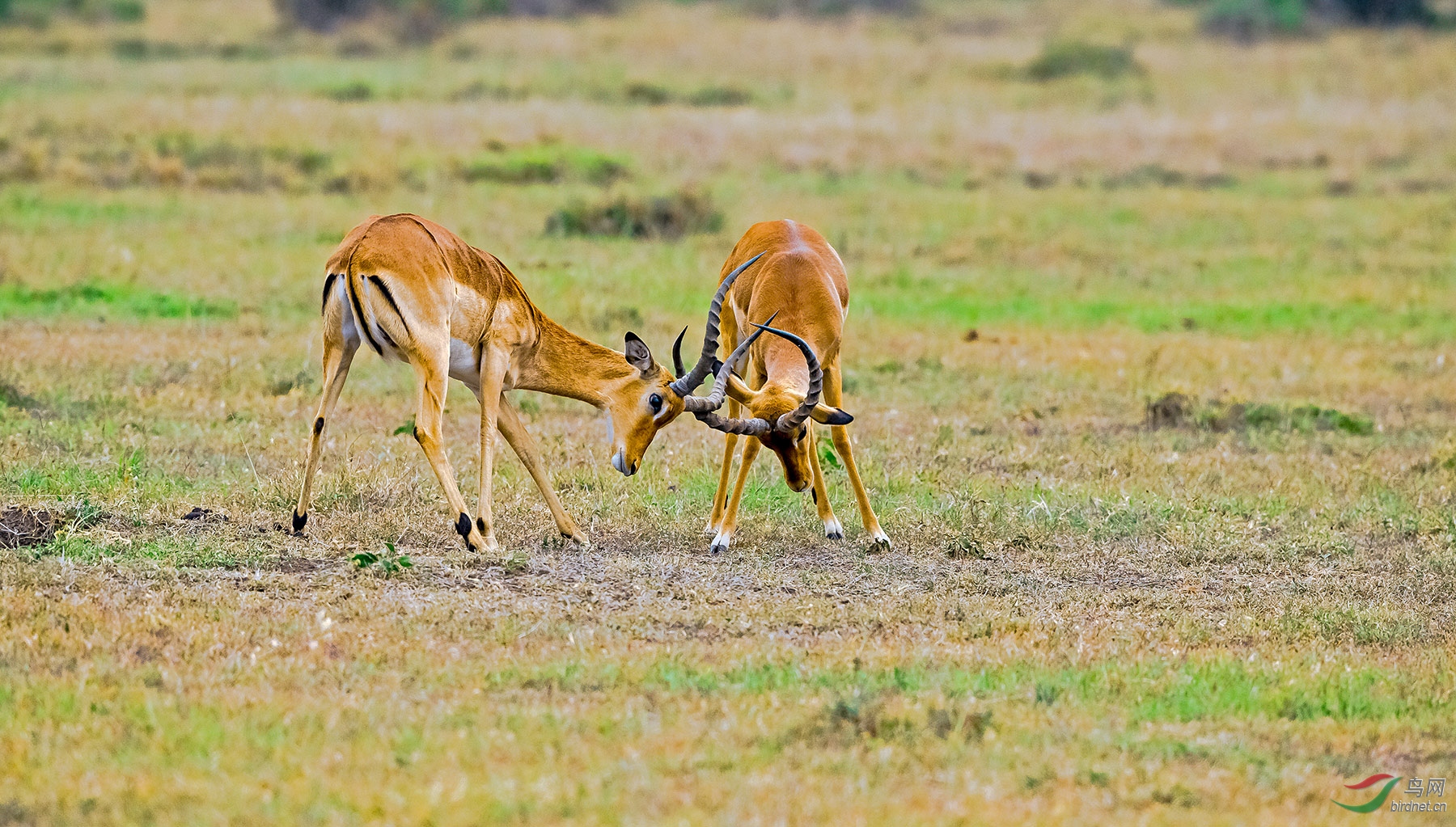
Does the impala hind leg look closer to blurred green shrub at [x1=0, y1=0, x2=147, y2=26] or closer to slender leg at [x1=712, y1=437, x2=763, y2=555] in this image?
slender leg at [x1=712, y1=437, x2=763, y2=555]

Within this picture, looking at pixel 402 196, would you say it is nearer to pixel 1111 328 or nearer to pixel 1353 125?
pixel 1111 328

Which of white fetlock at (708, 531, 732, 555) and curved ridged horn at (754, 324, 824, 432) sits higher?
curved ridged horn at (754, 324, 824, 432)

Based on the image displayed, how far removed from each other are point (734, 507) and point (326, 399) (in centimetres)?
191

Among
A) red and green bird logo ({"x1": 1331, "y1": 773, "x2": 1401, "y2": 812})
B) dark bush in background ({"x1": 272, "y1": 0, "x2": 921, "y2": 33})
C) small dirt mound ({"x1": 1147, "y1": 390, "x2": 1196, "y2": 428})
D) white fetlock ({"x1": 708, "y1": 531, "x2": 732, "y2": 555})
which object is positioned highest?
dark bush in background ({"x1": 272, "y1": 0, "x2": 921, "y2": 33})

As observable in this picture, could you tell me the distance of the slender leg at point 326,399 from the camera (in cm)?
764

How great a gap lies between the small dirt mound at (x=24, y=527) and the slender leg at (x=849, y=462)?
3.51m

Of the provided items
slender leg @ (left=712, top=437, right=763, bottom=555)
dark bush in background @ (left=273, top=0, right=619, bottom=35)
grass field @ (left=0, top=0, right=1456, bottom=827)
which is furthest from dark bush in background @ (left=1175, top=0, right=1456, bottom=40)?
slender leg @ (left=712, top=437, right=763, bottom=555)

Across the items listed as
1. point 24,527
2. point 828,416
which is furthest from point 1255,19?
point 24,527

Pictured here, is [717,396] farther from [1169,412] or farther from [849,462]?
[1169,412]

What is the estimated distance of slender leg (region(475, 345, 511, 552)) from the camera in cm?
770

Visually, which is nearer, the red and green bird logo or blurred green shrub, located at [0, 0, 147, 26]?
the red and green bird logo

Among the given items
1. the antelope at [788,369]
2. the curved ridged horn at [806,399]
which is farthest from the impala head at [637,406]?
the curved ridged horn at [806,399]

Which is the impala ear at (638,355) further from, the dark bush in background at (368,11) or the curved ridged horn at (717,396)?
the dark bush in background at (368,11)

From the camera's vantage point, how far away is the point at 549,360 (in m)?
8.23
